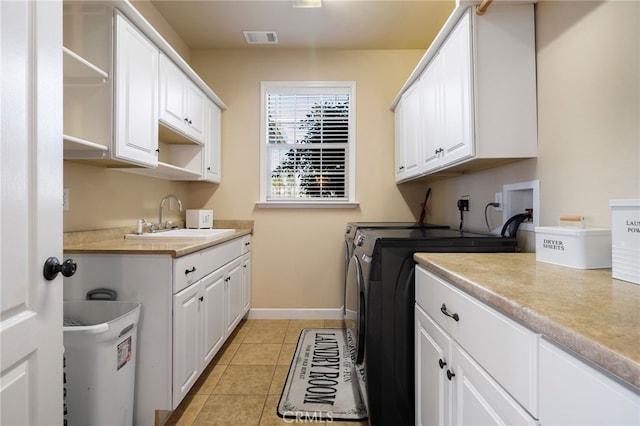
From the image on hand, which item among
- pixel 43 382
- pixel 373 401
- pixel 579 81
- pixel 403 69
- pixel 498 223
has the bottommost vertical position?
pixel 373 401

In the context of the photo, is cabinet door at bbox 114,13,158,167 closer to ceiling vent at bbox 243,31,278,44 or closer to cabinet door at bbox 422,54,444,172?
ceiling vent at bbox 243,31,278,44

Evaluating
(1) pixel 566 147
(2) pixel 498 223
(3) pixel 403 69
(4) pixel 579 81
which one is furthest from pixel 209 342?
(3) pixel 403 69

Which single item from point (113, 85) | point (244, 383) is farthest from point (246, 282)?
point (113, 85)

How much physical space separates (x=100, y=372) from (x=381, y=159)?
2.68 m

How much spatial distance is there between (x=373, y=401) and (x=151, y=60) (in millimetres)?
2259

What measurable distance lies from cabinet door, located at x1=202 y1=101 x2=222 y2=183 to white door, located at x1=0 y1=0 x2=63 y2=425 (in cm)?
187

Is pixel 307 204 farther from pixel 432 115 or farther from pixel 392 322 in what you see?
pixel 392 322

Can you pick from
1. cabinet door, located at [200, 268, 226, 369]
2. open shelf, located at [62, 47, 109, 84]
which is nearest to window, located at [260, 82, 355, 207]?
cabinet door, located at [200, 268, 226, 369]

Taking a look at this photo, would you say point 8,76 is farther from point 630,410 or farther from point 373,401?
point 373,401

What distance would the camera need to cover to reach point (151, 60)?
6.21 ft

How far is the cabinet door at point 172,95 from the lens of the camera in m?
2.03

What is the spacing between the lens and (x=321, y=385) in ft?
6.38

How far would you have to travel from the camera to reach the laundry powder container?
1.21 metres

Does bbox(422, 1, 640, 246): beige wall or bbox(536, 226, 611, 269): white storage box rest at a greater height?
bbox(422, 1, 640, 246): beige wall
